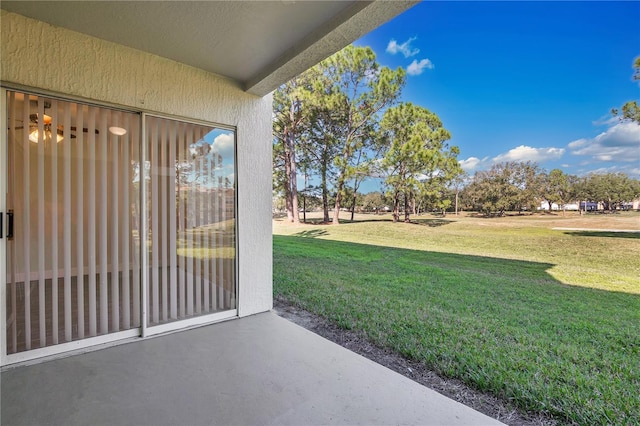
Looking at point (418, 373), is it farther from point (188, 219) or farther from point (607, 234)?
point (607, 234)

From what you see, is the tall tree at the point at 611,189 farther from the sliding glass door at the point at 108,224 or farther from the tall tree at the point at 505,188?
the sliding glass door at the point at 108,224

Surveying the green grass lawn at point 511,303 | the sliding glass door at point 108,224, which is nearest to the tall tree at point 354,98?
the green grass lawn at point 511,303

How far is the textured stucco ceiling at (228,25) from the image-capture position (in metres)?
2.03

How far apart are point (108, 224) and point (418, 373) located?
3.10 m

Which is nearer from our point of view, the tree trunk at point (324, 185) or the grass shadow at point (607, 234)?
the grass shadow at point (607, 234)

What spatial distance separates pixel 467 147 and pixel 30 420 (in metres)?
11.9

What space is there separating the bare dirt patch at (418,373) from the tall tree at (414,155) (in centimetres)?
966

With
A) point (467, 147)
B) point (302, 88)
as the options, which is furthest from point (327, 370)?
point (302, 88)

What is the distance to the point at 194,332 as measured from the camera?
289cm

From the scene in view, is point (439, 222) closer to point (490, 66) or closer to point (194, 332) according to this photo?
point (490, 66)

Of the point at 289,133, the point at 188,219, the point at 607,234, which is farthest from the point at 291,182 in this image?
the point at 607,234

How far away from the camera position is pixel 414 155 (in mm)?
11562

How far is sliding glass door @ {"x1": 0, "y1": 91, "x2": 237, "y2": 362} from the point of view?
2258 mm

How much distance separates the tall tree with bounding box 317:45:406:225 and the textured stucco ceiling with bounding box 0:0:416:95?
10333 mm
